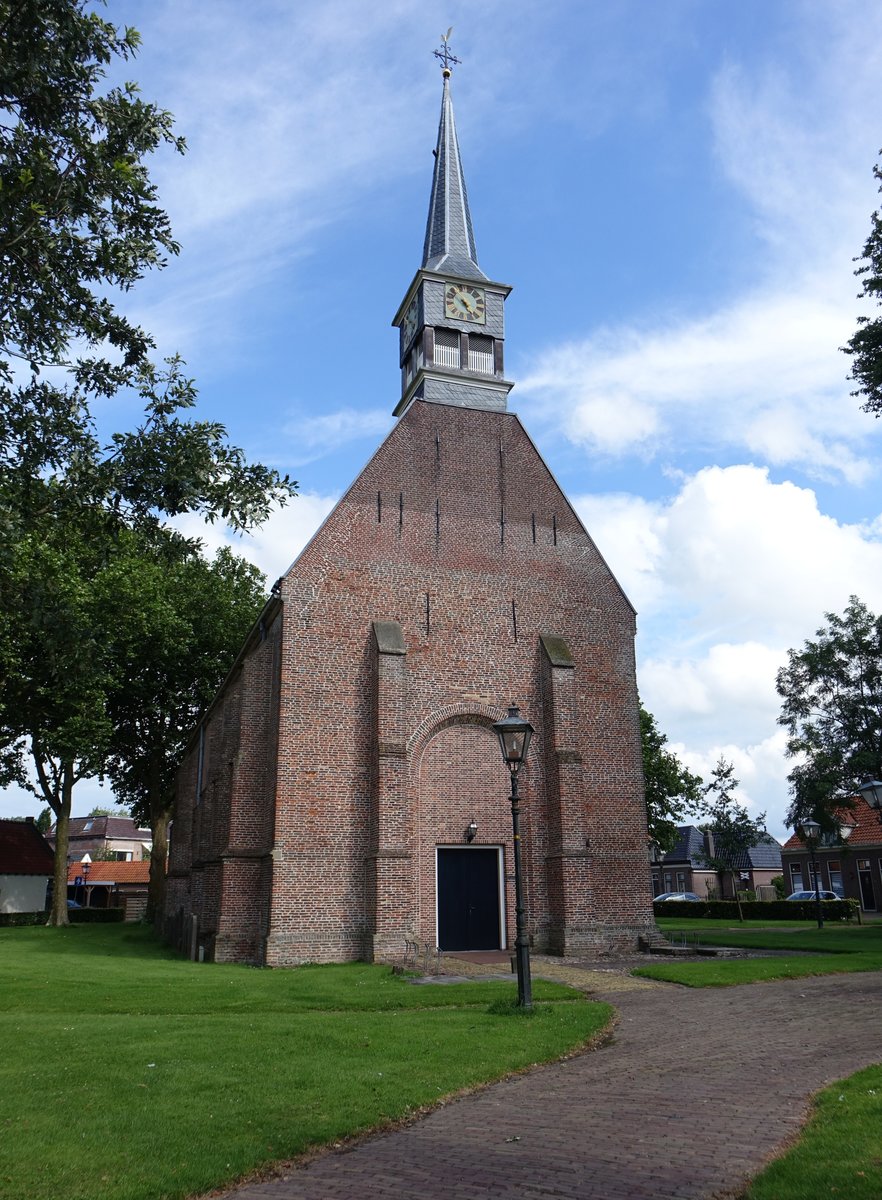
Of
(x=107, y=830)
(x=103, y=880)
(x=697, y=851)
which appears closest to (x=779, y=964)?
(x=697, y=851)

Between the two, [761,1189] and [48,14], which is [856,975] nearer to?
[761,1189]

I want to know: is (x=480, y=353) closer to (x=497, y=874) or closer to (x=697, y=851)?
(x=497, y=874)

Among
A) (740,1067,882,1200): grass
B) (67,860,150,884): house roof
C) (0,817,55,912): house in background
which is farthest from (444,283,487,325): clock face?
(67,860,150,884): house roof

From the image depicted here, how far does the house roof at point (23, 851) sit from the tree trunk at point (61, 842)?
937cm

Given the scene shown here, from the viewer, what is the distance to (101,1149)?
20.1ft

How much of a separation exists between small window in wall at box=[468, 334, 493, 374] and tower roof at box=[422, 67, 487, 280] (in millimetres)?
1904

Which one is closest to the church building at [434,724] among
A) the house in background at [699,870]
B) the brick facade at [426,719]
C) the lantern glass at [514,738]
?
the brick facade at [426,719]

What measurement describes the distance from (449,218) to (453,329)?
525 cm

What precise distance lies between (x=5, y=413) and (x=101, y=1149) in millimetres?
8608

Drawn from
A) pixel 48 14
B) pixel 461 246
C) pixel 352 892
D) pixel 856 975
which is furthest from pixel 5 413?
pixel 461 246

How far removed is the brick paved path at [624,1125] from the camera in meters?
5.58

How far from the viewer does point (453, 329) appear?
1016 inches

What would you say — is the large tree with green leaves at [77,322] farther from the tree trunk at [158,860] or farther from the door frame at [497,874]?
the tree trunk at [158,860]

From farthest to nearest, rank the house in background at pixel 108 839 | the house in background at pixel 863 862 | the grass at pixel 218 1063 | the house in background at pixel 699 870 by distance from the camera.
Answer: the house in background at pixel 108 839, the house in background at pixel 699 870, the house in background at pixel 863 862, the grass at pixel 218 1063
